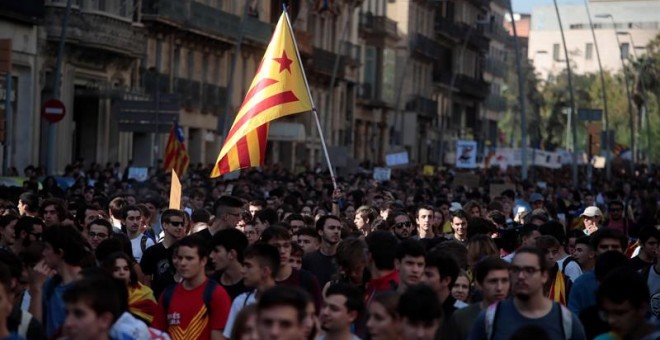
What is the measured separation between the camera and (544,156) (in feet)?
245

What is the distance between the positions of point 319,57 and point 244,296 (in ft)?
182

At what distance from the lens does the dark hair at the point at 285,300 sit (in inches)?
305

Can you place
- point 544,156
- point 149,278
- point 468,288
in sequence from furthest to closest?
1. point 544,156
2. point 149,278
3. point 468,288

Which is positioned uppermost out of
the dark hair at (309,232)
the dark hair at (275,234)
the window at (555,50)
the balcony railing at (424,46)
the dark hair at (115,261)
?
the window at (555,50)

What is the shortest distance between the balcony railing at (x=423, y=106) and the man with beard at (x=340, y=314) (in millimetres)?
76468

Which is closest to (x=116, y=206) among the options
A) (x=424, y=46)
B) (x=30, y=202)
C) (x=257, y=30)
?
(x=30, y=202)

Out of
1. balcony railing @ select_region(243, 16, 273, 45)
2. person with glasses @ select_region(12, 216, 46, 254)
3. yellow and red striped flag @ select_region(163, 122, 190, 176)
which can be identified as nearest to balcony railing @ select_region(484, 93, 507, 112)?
balcony railing @ select_region(243, 16, 273, 45)

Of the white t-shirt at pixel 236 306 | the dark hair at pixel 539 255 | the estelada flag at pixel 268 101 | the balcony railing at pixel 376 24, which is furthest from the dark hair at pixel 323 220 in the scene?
the balcony railing at pixel 376 24

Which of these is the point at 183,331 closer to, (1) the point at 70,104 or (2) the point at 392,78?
(1) the point at 70,104

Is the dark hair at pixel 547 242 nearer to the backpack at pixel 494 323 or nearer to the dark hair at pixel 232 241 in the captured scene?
the dark hair at pixel 232 241

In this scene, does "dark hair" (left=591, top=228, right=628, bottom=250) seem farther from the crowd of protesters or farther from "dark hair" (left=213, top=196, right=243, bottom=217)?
"dark hair" (left=213, top=196, right=243, bottom=217)

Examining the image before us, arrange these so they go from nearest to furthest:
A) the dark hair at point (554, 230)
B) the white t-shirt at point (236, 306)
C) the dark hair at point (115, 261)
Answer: the white t-shirt at point (236, 306)
the dark hair at point (115, 261)
the dark hair at point (554, 230)

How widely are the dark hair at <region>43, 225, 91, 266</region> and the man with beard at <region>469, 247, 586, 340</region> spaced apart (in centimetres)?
238

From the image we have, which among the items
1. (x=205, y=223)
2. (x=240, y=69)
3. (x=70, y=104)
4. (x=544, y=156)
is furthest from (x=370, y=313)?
(x=544, y=156)
